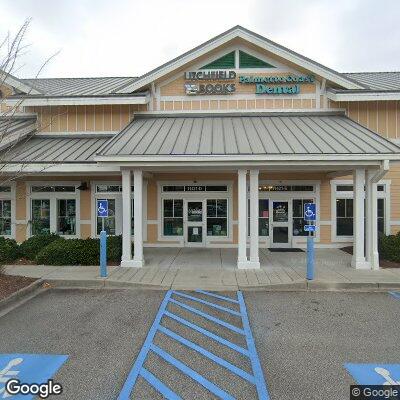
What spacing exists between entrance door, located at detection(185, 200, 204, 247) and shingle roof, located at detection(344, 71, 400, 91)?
31.0ft

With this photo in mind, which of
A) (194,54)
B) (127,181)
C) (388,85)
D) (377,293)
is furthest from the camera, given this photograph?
(388,85)

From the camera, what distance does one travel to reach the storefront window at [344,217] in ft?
47.0

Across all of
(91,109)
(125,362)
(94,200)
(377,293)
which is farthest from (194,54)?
(125,362)

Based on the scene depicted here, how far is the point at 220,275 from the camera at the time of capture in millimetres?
9656

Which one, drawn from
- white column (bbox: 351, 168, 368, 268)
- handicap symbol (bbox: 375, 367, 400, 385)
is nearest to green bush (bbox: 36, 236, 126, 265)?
white column (bbox: 351, 168, 368, 268)

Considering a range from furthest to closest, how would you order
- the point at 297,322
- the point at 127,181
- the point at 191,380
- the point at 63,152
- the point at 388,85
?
the point at 388,85 < the point at 63,152 < the point at 127,181 < the point at 297,322 < the point at 191,380

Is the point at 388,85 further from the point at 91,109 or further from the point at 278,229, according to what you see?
the point at 91,109

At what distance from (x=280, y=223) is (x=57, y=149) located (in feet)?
31.8

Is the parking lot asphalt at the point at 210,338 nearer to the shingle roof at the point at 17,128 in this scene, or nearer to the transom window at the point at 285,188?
the transom window at the point at 285,188

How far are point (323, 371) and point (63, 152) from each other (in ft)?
37.3

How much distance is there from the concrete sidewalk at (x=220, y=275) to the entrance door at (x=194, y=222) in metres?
2.50

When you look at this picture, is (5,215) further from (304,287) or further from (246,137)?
(304,287)

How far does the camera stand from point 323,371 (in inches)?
181

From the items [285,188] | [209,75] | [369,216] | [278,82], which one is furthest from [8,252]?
[278,82]
